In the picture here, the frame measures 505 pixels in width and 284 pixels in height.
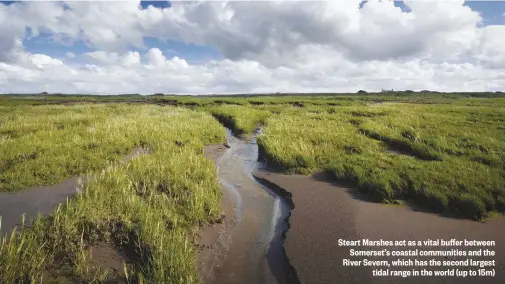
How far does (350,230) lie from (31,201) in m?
8.81

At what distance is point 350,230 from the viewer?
6875 mm

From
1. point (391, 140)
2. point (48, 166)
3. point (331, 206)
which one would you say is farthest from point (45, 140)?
point (391, 140)

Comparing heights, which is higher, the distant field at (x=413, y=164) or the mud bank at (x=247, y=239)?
the distant field at (x=413, y=164)

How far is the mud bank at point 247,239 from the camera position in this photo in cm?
559

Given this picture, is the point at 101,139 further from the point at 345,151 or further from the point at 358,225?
the point at 358,225

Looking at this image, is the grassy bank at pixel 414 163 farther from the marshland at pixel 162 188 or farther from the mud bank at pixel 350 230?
the mud bank at pixel 350 230

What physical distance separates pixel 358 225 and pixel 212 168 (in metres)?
6.08

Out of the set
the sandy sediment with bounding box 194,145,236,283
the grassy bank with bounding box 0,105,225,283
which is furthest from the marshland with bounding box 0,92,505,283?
A: the sandy sediment with bounding box 194,145,236,283

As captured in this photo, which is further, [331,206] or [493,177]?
[493,177]

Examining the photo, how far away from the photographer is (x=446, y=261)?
5727 mm

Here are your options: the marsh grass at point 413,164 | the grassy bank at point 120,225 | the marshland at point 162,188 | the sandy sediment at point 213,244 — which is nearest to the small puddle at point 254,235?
the sandy sediment at point 213,244

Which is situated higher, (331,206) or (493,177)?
(493,177)

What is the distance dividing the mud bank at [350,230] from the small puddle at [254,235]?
335 millimetres

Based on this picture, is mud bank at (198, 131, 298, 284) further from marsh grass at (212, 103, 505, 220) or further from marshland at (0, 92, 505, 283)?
marsh grass at (212, 103, 505, 220)
